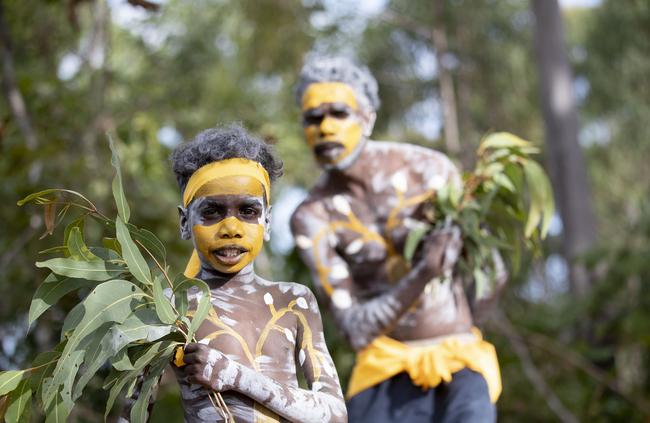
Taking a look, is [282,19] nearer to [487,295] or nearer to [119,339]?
[487,295]

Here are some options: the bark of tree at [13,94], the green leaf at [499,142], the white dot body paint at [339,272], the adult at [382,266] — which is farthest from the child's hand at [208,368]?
the bark of tree at [13,94]

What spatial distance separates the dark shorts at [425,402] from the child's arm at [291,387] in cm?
140

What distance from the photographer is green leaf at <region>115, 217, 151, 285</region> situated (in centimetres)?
300

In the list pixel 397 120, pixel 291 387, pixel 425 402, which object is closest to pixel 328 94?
pixel 425 402

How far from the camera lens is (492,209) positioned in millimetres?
4828

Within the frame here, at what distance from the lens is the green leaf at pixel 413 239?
15.2 ft

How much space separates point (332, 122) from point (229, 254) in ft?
5.31

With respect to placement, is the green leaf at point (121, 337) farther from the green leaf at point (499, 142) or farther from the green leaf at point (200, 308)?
the green leaf at point (499, 142)

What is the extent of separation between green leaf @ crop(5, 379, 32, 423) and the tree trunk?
335 inches

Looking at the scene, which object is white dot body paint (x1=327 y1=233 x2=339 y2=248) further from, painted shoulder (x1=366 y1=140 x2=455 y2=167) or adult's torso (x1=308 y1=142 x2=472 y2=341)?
painted shoulder (x1=366 y1=140 x2=455 y2=167)

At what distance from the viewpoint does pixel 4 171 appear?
7.59 m

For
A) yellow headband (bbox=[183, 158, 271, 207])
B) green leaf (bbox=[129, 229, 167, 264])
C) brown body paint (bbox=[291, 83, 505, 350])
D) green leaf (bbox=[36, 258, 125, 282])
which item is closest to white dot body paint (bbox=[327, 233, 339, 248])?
brown body paint (bbox=[291, 83, 505, 350])

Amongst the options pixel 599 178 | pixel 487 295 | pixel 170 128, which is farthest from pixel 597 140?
pixel 487 295

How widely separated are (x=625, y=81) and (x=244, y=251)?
14.6 meters
